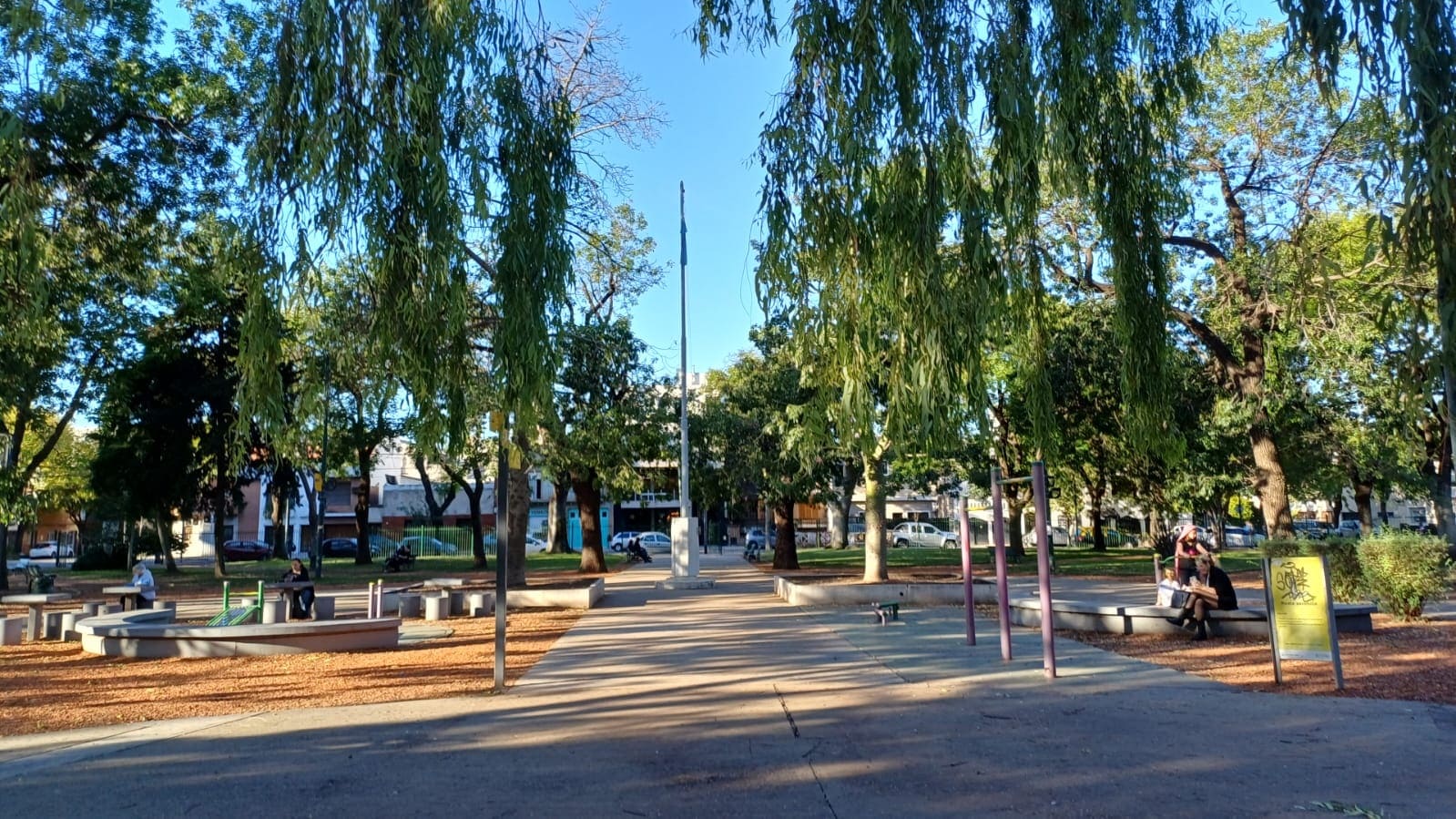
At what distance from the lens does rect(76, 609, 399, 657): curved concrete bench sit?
11758 millimetres

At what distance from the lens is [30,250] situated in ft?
24.6

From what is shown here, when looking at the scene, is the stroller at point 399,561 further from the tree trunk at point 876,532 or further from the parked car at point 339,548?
the parked car at point 339,548

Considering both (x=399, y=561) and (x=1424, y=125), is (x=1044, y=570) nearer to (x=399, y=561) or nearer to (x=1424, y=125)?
(x=1424, y=125)

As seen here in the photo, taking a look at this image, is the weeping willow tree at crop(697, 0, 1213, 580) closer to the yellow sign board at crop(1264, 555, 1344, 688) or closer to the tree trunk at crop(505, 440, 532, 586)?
the yellow sign board at crop(1264, 555, 1344, 688)

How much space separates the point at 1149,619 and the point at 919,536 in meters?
42.7

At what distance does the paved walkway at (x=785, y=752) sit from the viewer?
516 centimetres

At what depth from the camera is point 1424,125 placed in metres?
4.00

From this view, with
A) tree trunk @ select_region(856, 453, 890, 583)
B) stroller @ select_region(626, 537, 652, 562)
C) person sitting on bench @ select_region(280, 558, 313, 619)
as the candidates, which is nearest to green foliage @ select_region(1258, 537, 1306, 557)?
tree trunk @ select_region(856, 453, 890, 583)

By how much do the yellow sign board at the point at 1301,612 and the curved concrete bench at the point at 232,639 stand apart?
10531mm

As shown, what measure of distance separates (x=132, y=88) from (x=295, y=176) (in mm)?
9737

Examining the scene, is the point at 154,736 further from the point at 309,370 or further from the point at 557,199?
the point at 557,199

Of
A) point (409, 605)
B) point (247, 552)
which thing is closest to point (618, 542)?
point (247, 552)

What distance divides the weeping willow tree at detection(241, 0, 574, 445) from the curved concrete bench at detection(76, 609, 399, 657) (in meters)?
6.19

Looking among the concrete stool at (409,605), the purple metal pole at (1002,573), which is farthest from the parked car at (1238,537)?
the purple metal pole at (1002,573)
